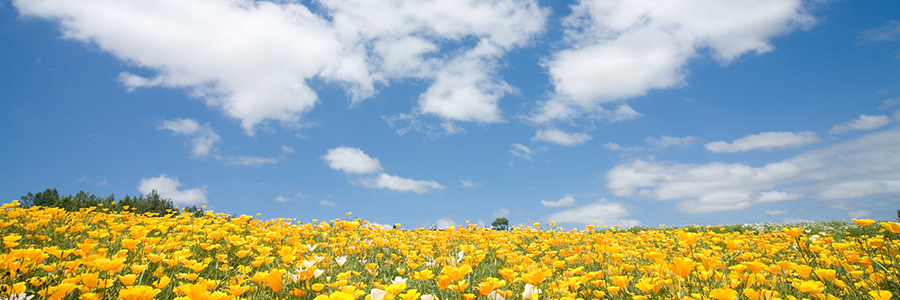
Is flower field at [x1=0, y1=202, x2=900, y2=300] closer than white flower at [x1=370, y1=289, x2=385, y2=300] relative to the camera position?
No

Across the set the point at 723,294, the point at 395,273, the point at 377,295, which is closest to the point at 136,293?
the point at 377,295

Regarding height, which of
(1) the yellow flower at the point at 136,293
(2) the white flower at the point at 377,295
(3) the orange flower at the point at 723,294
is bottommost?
(3) the orange flower at the point at 723,294

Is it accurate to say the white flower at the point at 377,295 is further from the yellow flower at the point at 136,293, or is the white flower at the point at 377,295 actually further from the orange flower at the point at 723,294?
the orange flower at the point at 723,294

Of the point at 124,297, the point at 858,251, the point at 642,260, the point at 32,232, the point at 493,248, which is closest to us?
the point at 124,297

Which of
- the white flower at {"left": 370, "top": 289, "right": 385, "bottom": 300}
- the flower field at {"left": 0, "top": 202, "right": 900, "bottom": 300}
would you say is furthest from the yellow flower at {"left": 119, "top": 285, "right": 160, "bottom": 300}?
the white flower at {"left": 370, "top": 289, "right": 385, "bottom": 300}

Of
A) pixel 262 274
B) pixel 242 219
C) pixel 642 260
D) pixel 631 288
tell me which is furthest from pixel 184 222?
pixel 642 260

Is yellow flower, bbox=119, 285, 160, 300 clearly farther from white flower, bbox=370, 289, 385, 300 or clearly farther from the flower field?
white flower, bbox=370, 289, 385, 300

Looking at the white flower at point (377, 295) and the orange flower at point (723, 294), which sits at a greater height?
the white flower at point (377, 295)

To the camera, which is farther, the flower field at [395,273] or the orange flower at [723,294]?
the flower field at [395,273]

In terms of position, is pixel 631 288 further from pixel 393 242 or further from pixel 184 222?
pixel 184 222

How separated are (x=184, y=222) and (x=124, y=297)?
554 cm

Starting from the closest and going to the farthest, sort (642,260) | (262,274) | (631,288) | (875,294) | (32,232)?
(875,294), (262,274), (631,288), (32,232), (642,260)

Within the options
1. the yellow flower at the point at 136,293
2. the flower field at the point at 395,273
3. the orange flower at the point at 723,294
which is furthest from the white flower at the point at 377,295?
the orange flower at the point at 723,294

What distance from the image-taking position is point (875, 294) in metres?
2.51
